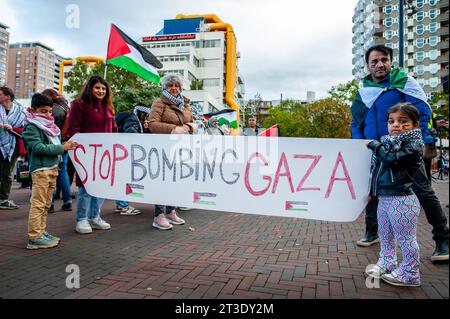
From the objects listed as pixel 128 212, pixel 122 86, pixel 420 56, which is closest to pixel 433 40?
pixel 420 56

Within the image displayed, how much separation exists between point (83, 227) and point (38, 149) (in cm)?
127

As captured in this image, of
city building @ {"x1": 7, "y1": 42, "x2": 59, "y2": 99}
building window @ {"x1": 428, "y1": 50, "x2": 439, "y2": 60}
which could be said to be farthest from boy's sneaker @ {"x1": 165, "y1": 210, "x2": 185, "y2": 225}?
city building @ {"x1": 7, "y1": 42, "x2": 59, "y2": 99}

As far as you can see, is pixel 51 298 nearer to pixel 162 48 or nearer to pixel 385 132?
pixel 385 132

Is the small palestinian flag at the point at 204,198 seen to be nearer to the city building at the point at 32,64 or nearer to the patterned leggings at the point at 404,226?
the patterned leggings at the point at 404,226

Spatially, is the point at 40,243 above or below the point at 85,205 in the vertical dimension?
below

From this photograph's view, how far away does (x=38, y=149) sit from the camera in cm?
343

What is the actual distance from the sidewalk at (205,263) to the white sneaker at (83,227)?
3.3 inches

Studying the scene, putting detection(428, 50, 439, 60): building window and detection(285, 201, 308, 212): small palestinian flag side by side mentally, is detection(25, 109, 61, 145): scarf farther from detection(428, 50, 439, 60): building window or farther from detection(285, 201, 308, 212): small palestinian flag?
detection(428, 50, 439, 60): building window

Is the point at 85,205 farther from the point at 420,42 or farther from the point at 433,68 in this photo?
the point at 420,42

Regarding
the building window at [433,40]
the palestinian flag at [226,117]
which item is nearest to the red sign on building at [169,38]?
the building window at [433,40]

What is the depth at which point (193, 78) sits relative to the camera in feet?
192

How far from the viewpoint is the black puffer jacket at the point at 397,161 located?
2314 mm

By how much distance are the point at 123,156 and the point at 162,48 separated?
59318mm

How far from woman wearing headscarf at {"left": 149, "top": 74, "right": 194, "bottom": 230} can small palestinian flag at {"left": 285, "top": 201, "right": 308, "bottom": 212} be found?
1.84 metres
